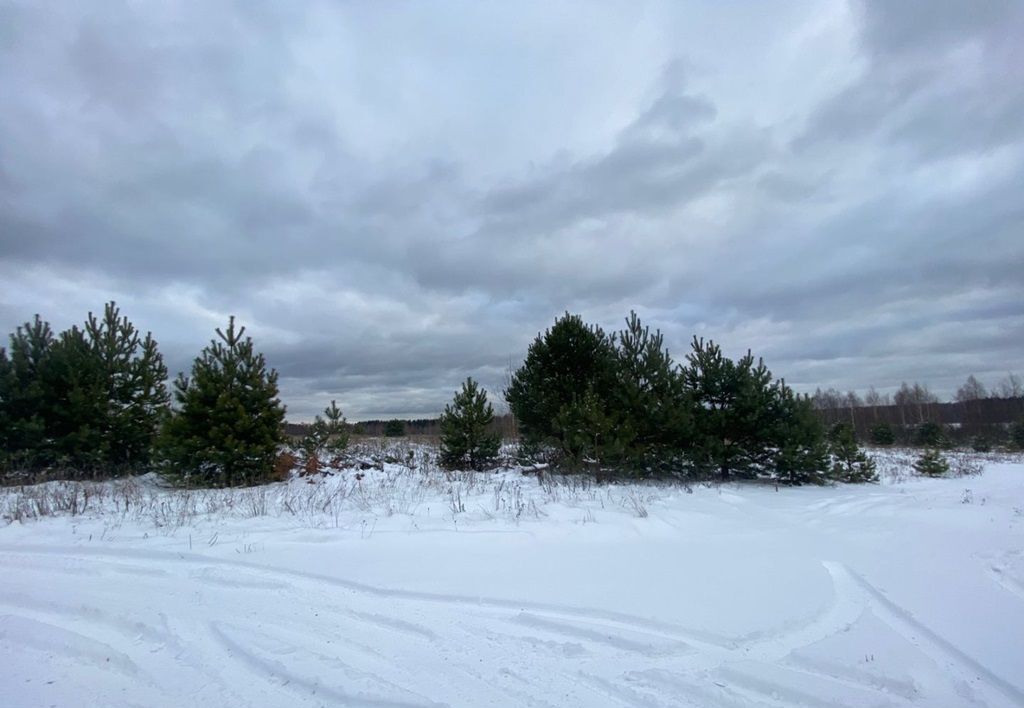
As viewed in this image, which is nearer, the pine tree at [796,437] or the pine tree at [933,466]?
the pine tree at [796,437]

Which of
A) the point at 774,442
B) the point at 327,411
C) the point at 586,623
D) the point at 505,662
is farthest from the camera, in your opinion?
the point at 327,411

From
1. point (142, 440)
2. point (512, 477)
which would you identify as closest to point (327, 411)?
point (142, 440)

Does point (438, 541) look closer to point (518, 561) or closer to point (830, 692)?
point (518, 561)

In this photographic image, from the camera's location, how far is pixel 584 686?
3.26m

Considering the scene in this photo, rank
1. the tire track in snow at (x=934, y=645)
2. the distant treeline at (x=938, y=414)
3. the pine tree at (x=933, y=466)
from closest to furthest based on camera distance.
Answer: the tire track in snow at (x=934, y=645)
the pine tree at (x=933, y=466)
the distant treeline at (x=938, y=414)

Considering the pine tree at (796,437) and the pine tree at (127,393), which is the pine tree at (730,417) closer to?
the pine tree at (796,437)

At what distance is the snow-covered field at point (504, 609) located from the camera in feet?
10.7

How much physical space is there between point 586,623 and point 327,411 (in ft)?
41.0

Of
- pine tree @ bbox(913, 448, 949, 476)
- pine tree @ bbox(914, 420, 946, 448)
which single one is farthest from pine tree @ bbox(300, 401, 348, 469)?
pine tree @ bbox(914, 420, 946, 448)

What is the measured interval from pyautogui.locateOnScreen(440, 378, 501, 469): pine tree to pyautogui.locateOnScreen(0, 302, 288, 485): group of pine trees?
15.5 feet

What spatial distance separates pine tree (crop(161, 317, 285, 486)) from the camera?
1218 centimetres

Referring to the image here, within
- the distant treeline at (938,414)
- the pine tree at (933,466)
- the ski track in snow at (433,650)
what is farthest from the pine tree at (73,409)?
the distant treeline at (938,414)

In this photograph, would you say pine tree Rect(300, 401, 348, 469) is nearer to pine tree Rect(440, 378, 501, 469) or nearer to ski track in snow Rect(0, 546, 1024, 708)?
pine tree Rect(440, 378, 501, 469)

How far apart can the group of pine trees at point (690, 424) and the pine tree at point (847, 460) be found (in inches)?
1.2
